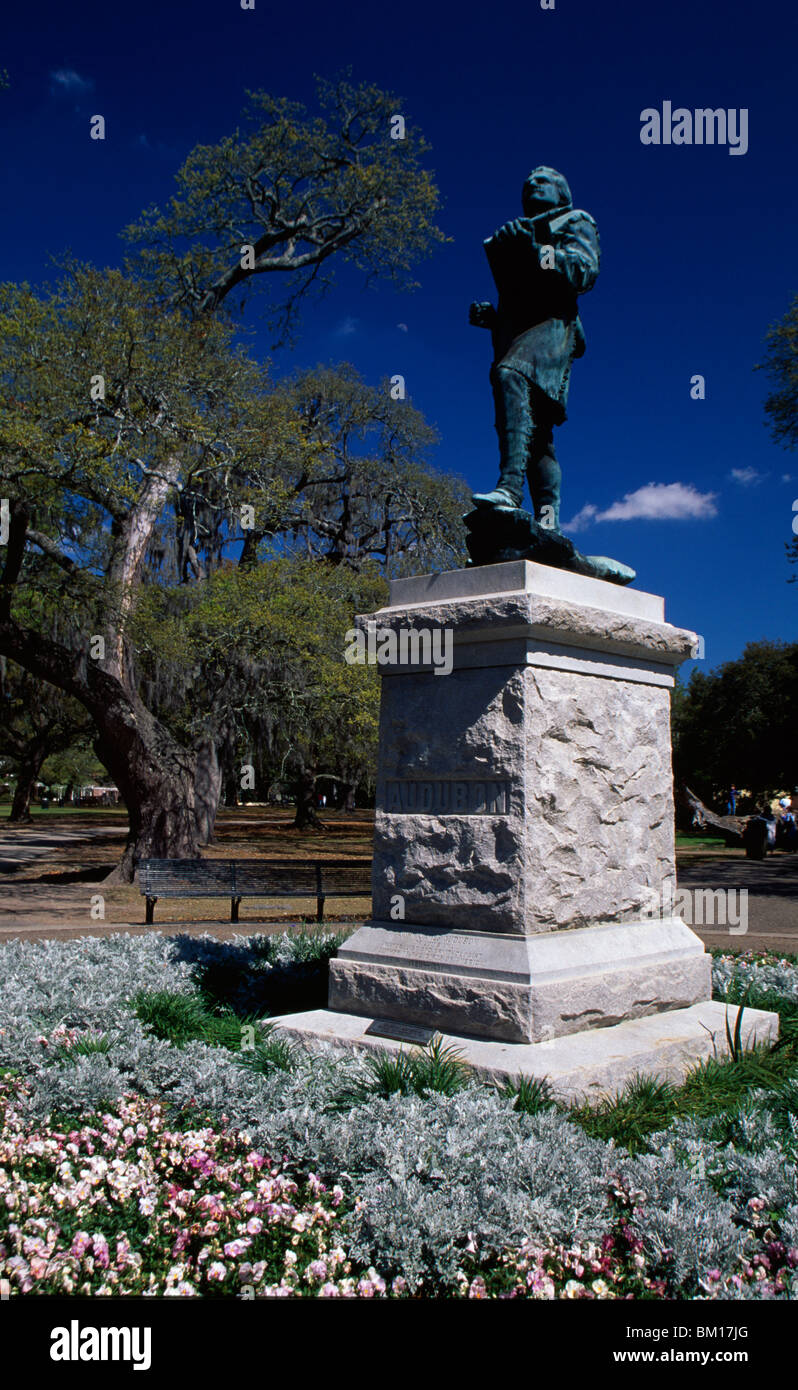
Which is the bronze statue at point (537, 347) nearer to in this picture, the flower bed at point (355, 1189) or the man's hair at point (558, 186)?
the man's hair at point (558, 186)

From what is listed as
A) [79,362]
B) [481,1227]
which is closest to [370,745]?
[79,362]

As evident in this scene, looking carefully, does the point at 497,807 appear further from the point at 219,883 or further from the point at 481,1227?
the point at 219,883

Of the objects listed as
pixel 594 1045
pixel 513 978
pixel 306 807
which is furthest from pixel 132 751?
pixel 306 807

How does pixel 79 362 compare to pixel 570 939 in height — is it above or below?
above

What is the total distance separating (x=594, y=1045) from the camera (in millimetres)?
3881

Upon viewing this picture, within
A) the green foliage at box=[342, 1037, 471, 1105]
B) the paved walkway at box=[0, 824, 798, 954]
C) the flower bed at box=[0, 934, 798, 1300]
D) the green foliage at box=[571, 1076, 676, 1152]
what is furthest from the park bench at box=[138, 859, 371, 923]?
the green foliage at box=[571, 1076, 676, 1152]

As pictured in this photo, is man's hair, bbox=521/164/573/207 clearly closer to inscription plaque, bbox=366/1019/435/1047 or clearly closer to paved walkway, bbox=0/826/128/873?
inscription plaque, bbox=366/1019/435/1047

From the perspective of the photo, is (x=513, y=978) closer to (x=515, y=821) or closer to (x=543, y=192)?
(x=515, y=821)

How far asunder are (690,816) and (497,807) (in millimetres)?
33933

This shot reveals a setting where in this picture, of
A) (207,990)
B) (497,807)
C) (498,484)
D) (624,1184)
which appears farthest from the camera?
(207,990)

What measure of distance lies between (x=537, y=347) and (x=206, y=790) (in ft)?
61.7

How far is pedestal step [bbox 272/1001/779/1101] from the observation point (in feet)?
11.9

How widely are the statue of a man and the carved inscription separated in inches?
52.8
